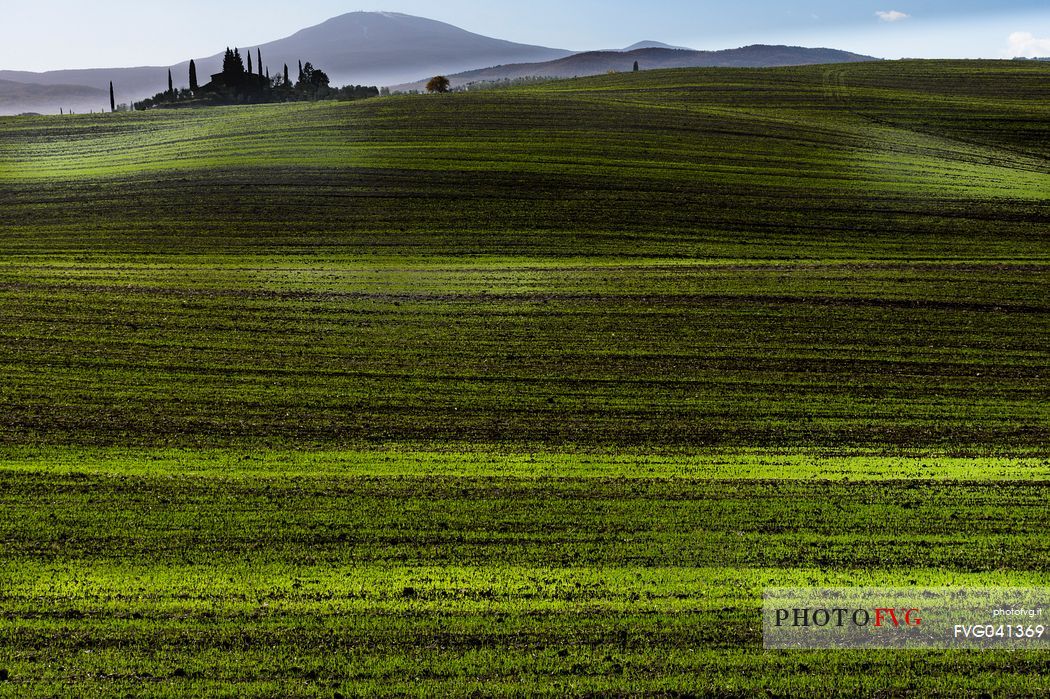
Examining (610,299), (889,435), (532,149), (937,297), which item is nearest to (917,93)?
(532,149)

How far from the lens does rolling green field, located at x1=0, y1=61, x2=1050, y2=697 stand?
920 cm

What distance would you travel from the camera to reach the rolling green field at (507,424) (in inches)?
362

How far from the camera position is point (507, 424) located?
15.1 m

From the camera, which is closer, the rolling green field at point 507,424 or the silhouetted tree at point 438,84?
the rolling green field at point 507,424

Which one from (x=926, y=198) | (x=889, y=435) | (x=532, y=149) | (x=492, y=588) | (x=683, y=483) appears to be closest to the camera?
(x=492, y=588)

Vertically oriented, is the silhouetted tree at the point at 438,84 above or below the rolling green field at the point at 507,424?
above

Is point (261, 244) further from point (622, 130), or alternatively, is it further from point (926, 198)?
point (926, 198)

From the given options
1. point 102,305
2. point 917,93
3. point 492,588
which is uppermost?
point 917,93

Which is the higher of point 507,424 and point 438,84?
point 438,84

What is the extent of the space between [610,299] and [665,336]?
114 inches

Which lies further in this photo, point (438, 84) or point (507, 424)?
point (438, 84)

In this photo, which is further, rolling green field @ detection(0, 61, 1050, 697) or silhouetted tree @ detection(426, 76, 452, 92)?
silhouetted tree @ detection(426, 76, 452, 92)

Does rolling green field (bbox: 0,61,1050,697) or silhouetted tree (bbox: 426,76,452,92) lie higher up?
silhouetted tree (bbox: 426,76,452,92)

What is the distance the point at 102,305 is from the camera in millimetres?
21391
